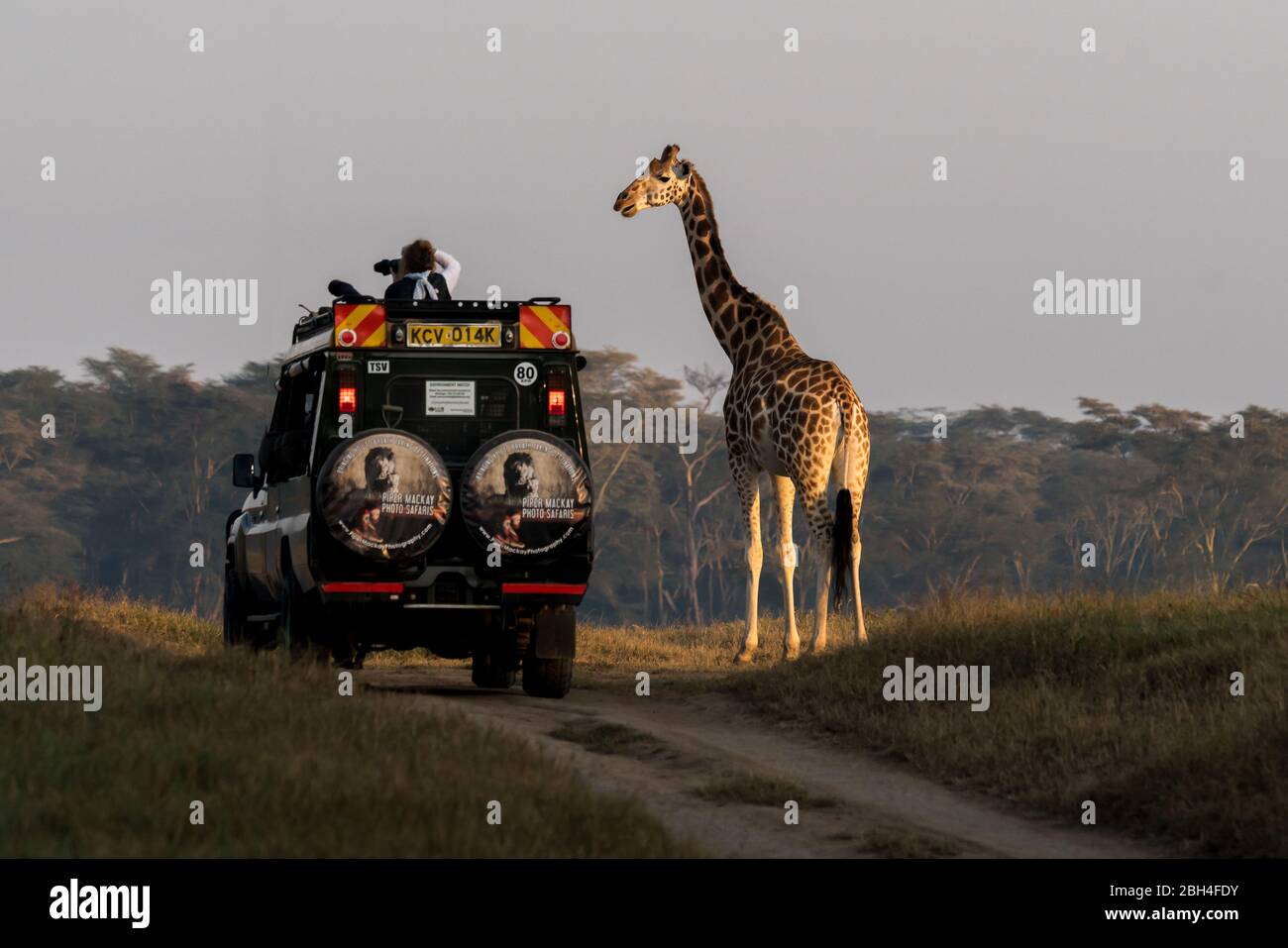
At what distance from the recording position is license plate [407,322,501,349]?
13312 mm

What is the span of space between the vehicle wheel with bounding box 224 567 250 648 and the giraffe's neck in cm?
557

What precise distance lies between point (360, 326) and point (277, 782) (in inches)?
205

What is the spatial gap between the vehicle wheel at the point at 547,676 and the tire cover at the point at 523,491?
1418mm

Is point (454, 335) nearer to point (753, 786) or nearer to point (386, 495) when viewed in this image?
point (386, 495)

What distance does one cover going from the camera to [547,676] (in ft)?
46.4

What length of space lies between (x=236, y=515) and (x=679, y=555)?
38979 millimetres

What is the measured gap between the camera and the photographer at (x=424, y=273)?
15070mm

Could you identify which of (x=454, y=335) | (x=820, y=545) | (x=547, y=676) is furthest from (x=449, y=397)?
(x=820, y=545)

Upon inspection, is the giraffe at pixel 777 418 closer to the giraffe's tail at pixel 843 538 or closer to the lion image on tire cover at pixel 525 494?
the giraffe's tail at pixel 843 538

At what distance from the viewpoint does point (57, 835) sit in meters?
7.91

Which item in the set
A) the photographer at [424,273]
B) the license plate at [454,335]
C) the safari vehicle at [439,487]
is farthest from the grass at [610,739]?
the photographer at [424,273]

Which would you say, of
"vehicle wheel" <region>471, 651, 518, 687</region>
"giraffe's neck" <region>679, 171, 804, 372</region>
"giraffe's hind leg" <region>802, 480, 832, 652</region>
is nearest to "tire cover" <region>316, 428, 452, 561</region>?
"vehicle wheel" <region>471, 651, 518, 687</region>

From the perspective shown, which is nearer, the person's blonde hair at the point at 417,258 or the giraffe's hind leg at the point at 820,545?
the person's blonde hair at the point at 417,258

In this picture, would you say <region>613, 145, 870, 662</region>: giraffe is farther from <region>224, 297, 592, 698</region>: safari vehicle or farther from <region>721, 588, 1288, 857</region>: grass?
<region>224, 297, 592, 698</region>: safari vehicle
